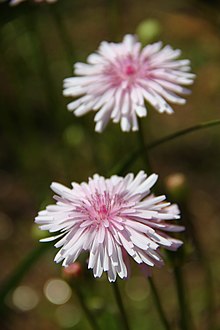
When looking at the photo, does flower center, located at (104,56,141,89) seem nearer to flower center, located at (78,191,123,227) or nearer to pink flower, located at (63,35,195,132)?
pink flower, located at (63,35,195,132)

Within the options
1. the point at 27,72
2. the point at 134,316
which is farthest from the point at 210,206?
the point at 27,72

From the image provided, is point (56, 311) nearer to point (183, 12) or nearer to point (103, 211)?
point (103, 211)

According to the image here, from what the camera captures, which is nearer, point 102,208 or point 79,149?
point 102,208

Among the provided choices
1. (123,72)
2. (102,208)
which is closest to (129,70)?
(123,72)

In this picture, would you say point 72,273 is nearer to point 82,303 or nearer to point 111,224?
point 82,303

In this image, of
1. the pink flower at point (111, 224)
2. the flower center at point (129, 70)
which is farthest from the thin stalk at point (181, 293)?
the flower center at point (129, 70)

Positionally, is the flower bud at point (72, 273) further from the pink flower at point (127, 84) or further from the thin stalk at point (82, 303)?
the pink flower at point (127, 84)
